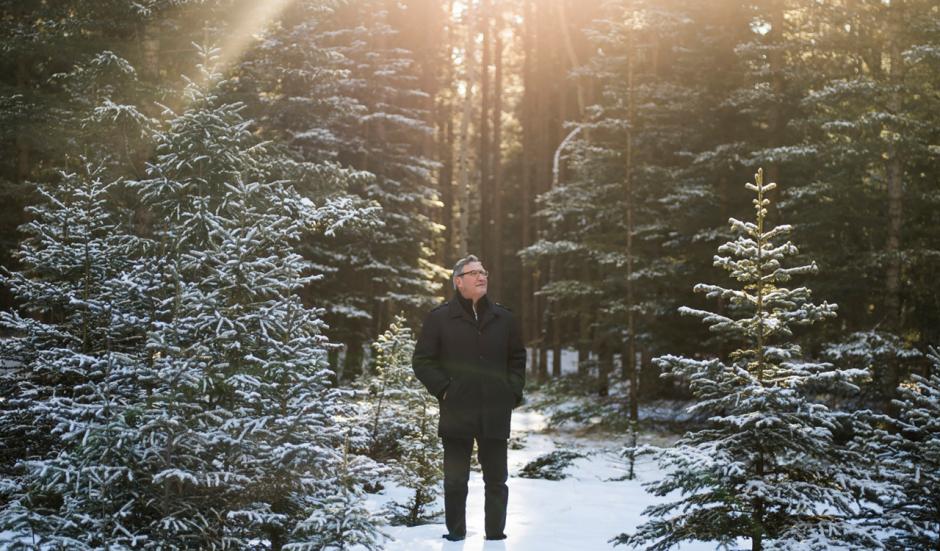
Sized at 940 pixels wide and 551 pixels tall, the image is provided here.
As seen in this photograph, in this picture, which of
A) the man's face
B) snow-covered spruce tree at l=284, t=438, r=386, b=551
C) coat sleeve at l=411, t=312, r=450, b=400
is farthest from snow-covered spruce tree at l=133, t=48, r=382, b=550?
the man's face

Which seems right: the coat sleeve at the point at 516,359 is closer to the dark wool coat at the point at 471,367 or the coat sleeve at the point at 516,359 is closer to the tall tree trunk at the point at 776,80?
the dark wool coat at the point at 471,367

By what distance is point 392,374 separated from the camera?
9.23 m

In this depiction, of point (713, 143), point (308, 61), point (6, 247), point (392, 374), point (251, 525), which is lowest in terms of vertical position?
point (251, 525)

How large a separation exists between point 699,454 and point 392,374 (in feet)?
15.6

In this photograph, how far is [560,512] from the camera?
8617mm

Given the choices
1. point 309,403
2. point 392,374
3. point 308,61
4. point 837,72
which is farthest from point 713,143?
point 309,403

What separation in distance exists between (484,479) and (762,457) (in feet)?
7.87

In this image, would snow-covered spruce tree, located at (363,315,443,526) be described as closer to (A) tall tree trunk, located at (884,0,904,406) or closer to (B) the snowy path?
(B) the snowy path

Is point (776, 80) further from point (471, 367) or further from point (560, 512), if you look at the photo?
point (471, 367)

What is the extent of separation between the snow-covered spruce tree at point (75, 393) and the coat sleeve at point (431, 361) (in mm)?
2284

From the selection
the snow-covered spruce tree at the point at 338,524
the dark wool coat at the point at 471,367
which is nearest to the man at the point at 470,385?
the dark wool coat at the point at 471,367

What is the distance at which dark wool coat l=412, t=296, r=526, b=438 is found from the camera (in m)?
6.61

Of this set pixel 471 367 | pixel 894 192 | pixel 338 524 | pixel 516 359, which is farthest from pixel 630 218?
pixel 338 524

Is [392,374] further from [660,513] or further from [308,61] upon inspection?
[308,61]
